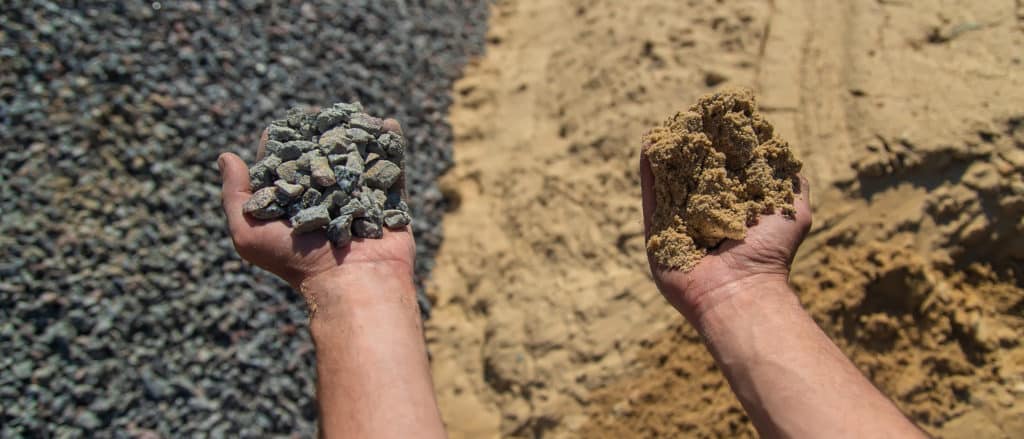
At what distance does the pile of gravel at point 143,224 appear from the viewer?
10.2ft

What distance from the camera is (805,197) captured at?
83.4 inches

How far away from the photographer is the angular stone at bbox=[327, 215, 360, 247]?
2.05m

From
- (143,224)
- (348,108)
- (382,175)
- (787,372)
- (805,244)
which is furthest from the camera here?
(143,224)

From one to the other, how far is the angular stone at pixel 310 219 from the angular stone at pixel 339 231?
0.09 ft

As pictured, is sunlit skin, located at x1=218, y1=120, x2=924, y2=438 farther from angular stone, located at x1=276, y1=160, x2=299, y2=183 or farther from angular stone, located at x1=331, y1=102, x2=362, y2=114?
angular stone, located at x1=331, y1=102, x2=362, y2=114

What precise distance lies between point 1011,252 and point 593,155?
6.29 feet

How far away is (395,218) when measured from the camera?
7.30 feet

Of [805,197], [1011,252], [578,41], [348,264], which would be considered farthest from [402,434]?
[578,41]

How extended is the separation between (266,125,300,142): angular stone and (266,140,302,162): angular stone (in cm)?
4

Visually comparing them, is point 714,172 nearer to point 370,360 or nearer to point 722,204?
point 722,204

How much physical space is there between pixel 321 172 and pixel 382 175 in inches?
8.2

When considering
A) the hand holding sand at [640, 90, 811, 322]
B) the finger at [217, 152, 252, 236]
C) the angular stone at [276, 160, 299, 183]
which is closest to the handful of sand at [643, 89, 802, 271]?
the hand holding sand at [640, 90, 811, 322]

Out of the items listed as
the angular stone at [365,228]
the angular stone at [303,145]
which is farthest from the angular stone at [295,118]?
the angular stone at [365,228]

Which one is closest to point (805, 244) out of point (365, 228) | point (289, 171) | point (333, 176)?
point (365, 228)
